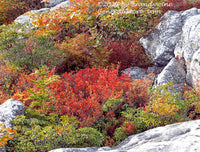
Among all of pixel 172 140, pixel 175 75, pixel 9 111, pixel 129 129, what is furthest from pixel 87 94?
pixel 172 140

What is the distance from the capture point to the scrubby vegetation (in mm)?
4430

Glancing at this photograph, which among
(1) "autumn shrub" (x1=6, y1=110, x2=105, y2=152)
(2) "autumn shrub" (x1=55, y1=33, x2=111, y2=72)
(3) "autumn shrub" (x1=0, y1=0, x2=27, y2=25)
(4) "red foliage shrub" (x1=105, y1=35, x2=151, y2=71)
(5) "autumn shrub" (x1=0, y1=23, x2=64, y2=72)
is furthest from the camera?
(3) "autumn shrub" (x1=0, y1=0, x2=27, y2=25)

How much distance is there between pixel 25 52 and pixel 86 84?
2663 mm

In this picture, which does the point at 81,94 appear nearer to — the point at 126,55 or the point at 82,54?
the point at 82,54

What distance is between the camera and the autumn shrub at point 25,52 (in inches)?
294

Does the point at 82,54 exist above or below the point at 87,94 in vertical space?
above

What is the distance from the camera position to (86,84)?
6078mm

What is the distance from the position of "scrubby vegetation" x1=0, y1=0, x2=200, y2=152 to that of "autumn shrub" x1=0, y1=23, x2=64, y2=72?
0.10 feet

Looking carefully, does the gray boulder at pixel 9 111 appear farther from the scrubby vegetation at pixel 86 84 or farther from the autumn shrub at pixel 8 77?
the autumn shrub at pixel 8 77

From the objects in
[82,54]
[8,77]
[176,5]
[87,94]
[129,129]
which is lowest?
[129,129]

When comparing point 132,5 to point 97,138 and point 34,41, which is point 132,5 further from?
point 97,138

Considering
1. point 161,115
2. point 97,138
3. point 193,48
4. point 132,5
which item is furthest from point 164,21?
point 97,138

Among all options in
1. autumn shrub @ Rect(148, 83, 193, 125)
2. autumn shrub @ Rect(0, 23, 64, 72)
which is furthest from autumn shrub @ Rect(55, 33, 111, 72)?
autumn shrub @ Rect(148, 83, 193, 125)

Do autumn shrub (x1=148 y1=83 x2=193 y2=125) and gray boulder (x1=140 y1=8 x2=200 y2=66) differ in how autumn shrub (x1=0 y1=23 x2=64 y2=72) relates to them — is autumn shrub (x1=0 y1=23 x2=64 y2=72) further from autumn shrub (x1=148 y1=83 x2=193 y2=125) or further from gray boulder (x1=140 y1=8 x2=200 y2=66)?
autumn shrub (x1=148 y1=83 x2=193 y2=125)
